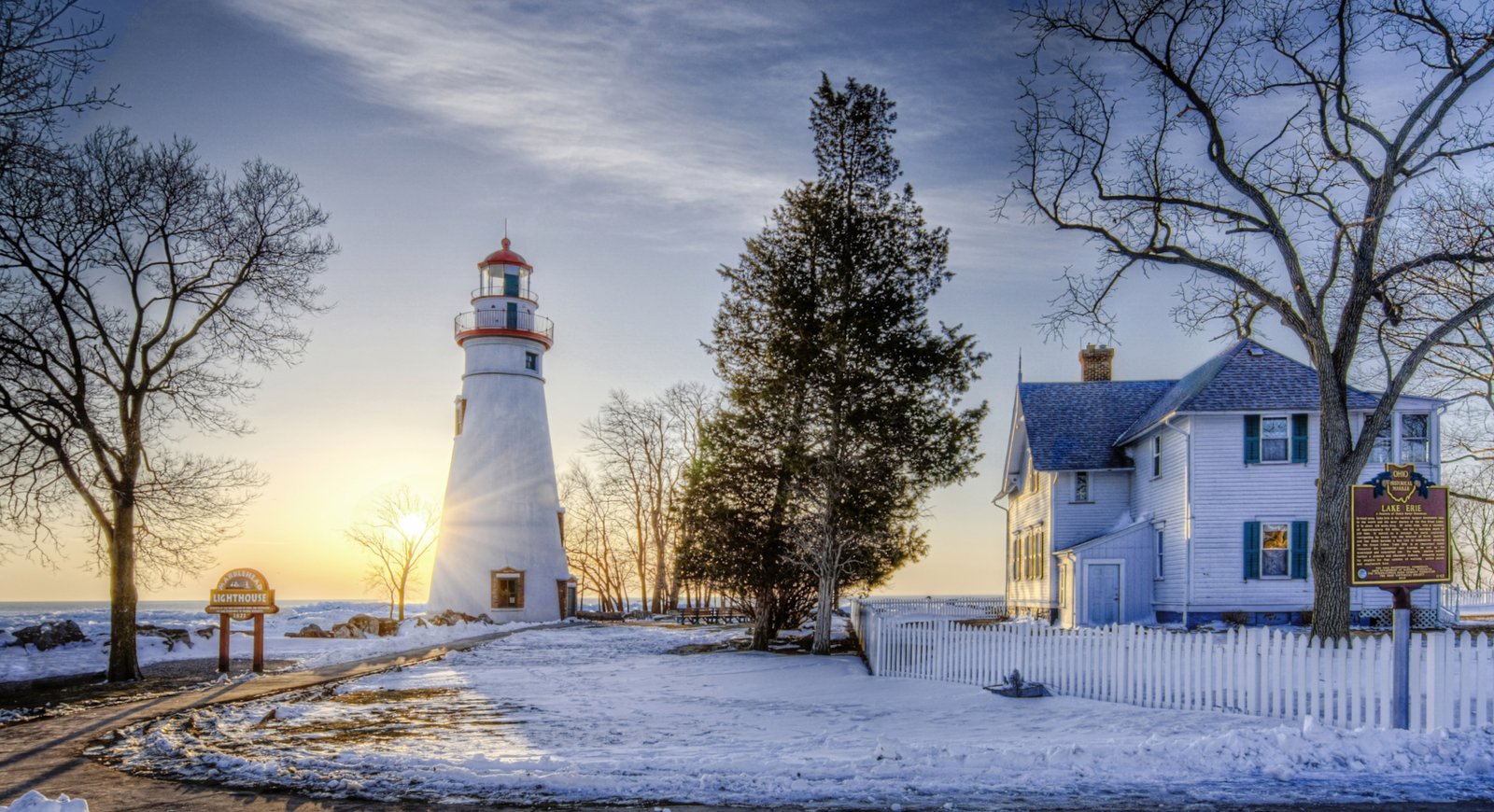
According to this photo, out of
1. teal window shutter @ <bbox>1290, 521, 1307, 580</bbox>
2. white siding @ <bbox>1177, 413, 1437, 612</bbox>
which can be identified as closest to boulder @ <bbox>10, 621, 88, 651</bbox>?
white siding @ <bbox>1177, 413, 1437, 612</bbox>

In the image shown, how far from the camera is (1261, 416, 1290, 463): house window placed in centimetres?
2473

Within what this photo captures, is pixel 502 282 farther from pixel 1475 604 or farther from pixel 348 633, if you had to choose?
pixel 1475 604

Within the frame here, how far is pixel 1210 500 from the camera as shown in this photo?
24.8 m

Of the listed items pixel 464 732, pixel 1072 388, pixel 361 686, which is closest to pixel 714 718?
pixel 464 732

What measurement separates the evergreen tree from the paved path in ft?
36.6

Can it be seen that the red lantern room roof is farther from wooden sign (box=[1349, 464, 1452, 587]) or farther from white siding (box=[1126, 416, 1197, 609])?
wooden sign (box=[1349, 464, 1452, 587])

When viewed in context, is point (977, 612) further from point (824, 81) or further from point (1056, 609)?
point (824, 81)

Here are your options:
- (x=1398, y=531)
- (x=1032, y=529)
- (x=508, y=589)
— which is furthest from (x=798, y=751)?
(x=508, y=589)

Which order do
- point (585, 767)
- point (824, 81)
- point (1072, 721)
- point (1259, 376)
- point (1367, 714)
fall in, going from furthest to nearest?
point (1259, 376) → point (824, 81) → point (1072, 721) → point (1367, 714) → point (585, 767)

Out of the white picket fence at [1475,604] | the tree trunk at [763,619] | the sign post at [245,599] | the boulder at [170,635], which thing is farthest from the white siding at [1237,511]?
the boulder at [170,635]

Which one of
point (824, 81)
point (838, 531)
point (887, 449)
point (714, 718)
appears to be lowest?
point (714, 718)

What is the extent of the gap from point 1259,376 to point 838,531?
40.1ft

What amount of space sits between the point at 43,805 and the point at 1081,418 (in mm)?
28810

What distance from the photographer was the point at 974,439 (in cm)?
2253
